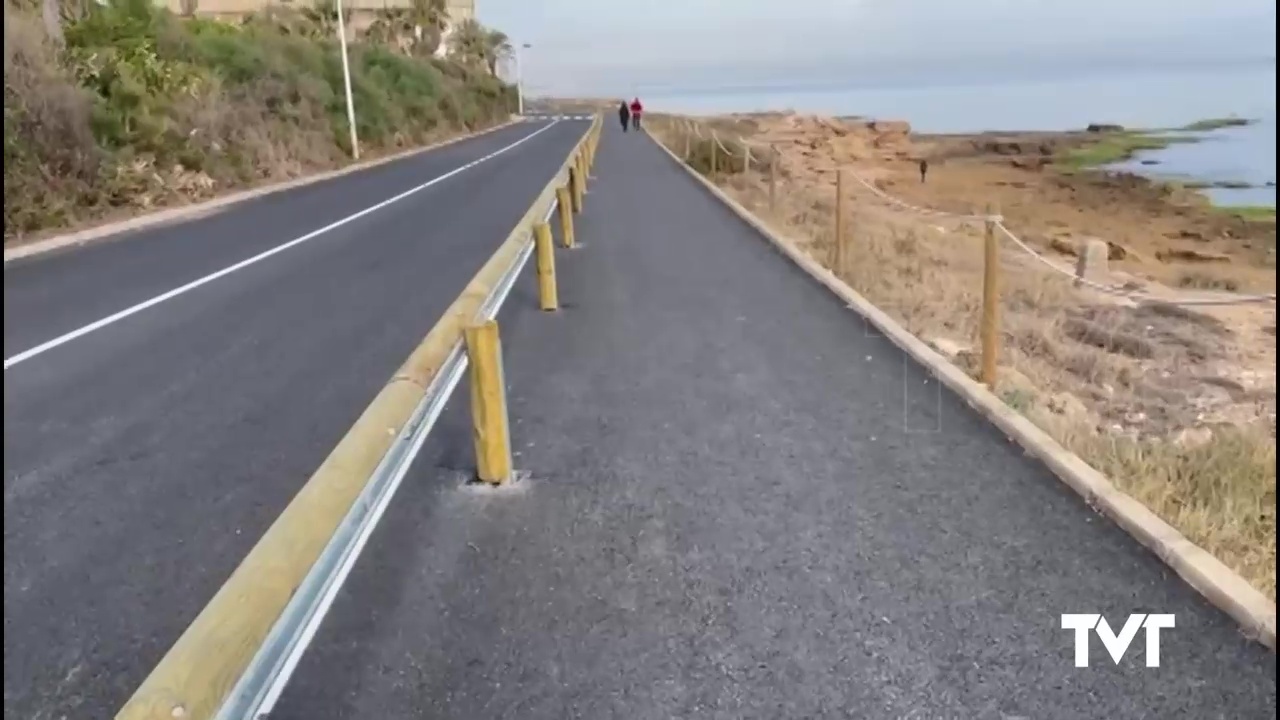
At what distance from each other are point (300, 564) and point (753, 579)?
2.25m

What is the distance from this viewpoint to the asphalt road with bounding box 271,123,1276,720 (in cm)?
375

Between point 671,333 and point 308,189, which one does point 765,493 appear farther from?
point 308,189

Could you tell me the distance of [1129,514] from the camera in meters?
4.96

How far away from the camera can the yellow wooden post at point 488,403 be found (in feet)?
17.9

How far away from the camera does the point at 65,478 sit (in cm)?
616

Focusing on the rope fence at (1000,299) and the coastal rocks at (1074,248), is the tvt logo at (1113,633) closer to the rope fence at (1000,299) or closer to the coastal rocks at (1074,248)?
the rope fence at (1000,299)

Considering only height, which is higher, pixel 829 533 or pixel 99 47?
pixel 99 47

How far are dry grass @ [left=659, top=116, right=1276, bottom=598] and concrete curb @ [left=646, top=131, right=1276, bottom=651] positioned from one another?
0.25 meters

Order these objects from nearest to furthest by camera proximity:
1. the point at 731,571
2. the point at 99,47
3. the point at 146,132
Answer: the point at 731,571 < the point at 146,132 < the point at 99,47

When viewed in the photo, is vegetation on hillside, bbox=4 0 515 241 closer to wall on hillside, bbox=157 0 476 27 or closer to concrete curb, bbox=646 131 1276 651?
concrete curb, bbox=646 131 1276 651

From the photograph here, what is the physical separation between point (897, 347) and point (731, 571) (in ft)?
14.6

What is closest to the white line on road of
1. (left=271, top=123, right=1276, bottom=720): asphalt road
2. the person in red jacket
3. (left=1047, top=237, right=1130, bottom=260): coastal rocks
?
(left=271, top=123, right=1276, bottom=720): asphalt road

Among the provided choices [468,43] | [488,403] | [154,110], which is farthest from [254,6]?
[488,403]

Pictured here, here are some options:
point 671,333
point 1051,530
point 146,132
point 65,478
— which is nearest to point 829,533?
point 1051,530
